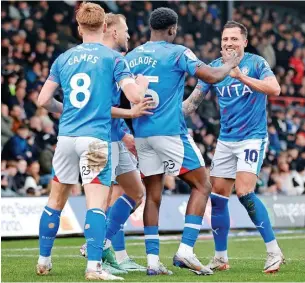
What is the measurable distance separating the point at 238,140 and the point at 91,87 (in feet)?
7.25

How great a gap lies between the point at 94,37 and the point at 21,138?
32.3ft

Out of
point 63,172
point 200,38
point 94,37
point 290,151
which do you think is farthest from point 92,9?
point 200,38

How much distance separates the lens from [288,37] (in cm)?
2828

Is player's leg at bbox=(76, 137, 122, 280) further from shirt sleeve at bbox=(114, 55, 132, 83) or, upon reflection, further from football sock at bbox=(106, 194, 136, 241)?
football sock at bbox=(106, 194, 136, 241)

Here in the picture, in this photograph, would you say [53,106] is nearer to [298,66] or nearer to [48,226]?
[48,226]

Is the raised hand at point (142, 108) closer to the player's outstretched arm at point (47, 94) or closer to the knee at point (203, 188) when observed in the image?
the player's outstretched arm at point (47, 94)

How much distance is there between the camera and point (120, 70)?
859 cm

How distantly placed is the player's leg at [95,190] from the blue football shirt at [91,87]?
120mm

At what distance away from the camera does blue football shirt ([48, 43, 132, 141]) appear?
8.59 meters

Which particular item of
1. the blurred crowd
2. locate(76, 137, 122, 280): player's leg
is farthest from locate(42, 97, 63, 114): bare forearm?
the blurred crowd

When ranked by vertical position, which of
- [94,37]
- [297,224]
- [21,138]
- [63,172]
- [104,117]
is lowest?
[297,224]

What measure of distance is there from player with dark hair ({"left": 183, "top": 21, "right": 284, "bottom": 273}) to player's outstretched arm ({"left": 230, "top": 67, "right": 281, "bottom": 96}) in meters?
0.14

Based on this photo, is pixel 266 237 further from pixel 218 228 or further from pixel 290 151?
pixel 290 151

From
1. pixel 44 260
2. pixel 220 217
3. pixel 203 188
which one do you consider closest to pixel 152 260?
pixel 203 188
